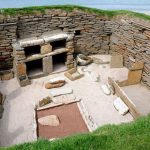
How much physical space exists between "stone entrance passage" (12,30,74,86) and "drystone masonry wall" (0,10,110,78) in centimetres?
33

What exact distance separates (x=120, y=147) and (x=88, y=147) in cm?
51

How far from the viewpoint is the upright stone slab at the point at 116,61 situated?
11164mm

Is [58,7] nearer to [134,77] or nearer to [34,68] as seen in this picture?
[34,68]

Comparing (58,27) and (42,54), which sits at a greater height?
(58,27)

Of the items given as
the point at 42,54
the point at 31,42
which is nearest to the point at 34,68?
the point at 42,54

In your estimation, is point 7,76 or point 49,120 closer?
point 49,120

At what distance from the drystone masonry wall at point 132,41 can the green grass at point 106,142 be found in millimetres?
5429

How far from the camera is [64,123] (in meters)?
8.41

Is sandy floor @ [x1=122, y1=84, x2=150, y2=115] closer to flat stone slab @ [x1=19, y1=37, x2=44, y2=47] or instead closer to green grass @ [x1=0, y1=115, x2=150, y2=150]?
flat stone slab @ [x1=19, y1=37, x2=44, y2=47]

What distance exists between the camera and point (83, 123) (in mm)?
8359

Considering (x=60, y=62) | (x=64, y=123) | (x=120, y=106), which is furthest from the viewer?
(x=60, y=62)

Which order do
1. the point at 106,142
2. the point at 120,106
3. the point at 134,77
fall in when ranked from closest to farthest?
the point at 106,142, the point at 120,106, the point at 134,77

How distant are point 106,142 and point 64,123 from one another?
13.3ft

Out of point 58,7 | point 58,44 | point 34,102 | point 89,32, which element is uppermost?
point 58,7
